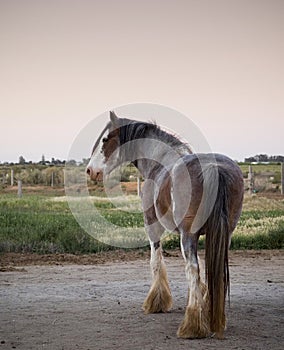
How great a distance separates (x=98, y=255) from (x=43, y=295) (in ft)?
13.4

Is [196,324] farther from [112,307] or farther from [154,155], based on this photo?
[154,155]

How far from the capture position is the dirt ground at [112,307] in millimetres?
5160

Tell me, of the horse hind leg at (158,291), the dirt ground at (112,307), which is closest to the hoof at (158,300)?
the horse hind leg at (158,291)

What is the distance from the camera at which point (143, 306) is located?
6441 millimetres

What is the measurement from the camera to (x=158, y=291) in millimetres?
6418

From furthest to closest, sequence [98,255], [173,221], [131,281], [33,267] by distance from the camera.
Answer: [98,255], [33,267], [131,281], [173,221]

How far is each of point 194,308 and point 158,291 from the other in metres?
1.29

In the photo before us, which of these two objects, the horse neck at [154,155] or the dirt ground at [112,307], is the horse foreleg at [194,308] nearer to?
the dirt ground at [112,307]

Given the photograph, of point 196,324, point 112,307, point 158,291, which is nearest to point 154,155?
point 158,291

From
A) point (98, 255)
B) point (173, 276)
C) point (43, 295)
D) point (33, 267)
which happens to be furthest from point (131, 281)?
point (98, 255)

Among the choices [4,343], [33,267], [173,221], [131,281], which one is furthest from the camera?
[33,267]

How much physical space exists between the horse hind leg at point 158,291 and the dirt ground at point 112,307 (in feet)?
0.41

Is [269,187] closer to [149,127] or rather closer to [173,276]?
[173,276]

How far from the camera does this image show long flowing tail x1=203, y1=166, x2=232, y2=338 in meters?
5.01
